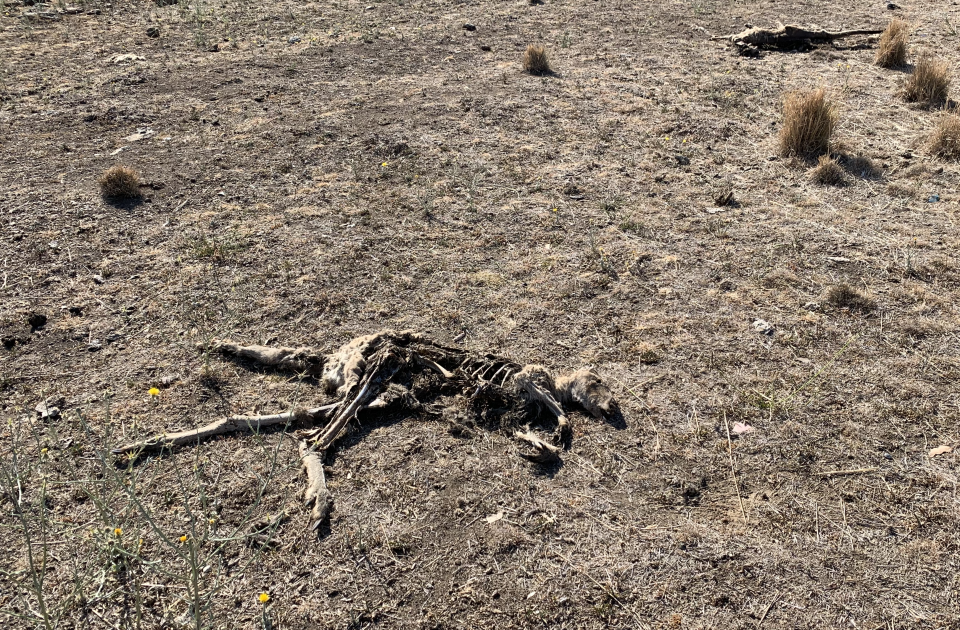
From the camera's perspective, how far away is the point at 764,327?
4191 millimetres

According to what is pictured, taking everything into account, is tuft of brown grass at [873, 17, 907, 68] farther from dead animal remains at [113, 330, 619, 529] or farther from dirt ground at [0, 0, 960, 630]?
dead animal remains at [113, 330, 619, 529]

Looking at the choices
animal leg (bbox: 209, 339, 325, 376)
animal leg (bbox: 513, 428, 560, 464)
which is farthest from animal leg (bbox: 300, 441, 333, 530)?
animal leg (bbox: 513, 428, 560, 464)

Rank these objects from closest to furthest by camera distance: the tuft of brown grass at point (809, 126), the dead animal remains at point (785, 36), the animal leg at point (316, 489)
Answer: the animal leg at point (316, 489)
the tuft of brown grass at point (809, 126)
the dead animal remains at point (785, 36)

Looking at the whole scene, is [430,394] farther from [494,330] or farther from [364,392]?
[494,330]

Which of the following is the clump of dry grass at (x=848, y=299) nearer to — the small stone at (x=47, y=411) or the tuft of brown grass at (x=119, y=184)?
the small stone at (x=47, y=411)

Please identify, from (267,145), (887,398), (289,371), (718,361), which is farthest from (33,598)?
(267,145)

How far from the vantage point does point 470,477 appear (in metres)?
3.24

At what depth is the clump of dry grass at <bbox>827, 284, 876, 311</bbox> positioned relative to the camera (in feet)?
14.2

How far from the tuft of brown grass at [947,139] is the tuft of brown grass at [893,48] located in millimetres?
2422

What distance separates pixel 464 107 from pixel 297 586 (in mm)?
5967

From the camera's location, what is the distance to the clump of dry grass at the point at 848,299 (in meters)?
4.32

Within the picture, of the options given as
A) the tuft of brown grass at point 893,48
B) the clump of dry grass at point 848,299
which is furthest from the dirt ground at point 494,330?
the tuft of brown grass at point 893,48

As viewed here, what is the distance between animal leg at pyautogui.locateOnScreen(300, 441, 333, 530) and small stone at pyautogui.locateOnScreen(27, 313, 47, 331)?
2.43m

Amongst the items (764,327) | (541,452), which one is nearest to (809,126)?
(764,327)
